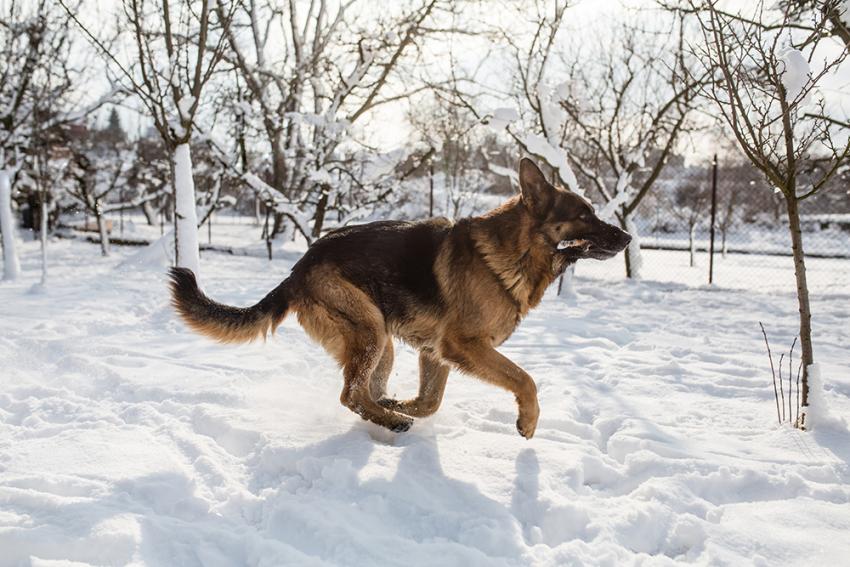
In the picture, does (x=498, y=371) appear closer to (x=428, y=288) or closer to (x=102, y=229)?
(x=428, y=288)

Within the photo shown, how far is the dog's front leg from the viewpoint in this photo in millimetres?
3201

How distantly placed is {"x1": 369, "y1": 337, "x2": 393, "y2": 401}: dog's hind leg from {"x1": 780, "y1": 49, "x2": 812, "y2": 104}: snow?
9.18 ft

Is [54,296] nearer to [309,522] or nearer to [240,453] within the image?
[240,453]

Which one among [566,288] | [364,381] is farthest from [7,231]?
[566,288]

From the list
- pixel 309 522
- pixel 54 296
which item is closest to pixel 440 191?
pixel 54 296

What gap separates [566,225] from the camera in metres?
3.42

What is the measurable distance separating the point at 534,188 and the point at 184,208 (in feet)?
19.3

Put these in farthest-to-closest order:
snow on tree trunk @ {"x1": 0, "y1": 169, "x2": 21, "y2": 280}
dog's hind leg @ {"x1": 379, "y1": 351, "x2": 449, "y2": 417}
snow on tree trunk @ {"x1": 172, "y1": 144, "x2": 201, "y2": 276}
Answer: snow on tree trunk @ {"x1": 0, "y1": 169, "x2": 21, "y2": 280}
snow on tree trunk @ {"x1": 172, "y1": 144, "x2": 201, "y2": 276}
dog's hind leg @ {"x1": 379, "y1": 351, "x2": 449, "y2": 417}

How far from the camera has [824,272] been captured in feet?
48.2

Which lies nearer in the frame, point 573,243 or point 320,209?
point 573,243

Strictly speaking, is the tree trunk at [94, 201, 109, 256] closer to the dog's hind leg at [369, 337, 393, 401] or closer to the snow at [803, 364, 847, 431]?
the dog's hind leg at [369, 337, 393, 401]

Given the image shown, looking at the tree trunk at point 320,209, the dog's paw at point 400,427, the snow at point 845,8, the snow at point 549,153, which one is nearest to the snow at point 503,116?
the snow at point 549,153

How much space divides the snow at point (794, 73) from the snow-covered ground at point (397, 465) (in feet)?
6.39

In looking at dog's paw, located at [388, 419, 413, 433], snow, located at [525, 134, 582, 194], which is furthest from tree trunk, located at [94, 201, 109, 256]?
dog's paw, located at [388, 419, 413, 433]
